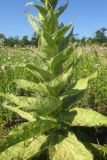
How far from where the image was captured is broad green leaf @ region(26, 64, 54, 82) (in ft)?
15.2

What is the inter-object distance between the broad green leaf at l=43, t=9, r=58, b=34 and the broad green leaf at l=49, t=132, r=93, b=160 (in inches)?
50.7

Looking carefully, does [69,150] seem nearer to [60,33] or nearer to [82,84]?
[82,84]

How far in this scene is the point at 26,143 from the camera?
4938mm

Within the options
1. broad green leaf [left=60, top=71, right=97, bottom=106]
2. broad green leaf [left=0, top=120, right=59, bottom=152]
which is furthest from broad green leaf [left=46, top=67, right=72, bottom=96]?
broad green leaf [left=0, top=120, right=59, bottom=152]

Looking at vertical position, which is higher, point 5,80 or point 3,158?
point 5,80

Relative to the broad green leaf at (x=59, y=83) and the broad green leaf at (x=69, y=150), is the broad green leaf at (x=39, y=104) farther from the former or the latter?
the broad green leaf at (x=69, y=150)

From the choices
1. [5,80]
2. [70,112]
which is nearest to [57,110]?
[70,112]

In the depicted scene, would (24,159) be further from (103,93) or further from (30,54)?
(103,93)

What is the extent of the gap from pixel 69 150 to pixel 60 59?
41.9 inches

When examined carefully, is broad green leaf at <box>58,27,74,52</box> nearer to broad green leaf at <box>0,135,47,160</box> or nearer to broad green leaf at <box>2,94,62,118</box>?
broad green leaf at <box>2,94,62,118</box>

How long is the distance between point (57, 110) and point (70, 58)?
664 mm

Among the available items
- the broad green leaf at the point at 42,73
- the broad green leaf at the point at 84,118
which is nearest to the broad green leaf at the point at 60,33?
the broad green leaf at the point at 42,73

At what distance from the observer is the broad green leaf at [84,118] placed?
4.59 metres

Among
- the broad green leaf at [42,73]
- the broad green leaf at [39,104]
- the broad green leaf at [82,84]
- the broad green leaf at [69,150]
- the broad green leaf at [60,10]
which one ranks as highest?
the broad green leaf at [60,10]
